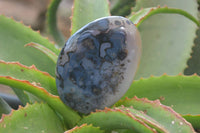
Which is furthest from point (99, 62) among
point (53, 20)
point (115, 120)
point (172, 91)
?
point (53, 20)

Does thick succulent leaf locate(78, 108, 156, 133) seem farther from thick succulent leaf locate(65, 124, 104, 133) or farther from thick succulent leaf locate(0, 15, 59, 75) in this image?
thick succulent leaf locate(0, 15, 59, 75)

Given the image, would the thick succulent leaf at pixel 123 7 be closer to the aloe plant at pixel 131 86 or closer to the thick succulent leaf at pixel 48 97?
the aloe plant at pixel 131 86

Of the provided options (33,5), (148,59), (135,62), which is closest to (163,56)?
(148,59)

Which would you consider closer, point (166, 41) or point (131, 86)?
point (131, 86)

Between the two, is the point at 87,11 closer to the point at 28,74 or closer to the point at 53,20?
the point at 28,74

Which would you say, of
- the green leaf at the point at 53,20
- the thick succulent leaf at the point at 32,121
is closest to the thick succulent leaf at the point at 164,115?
the thick succulent leaf at the point at 32,121

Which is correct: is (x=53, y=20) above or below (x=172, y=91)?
above
